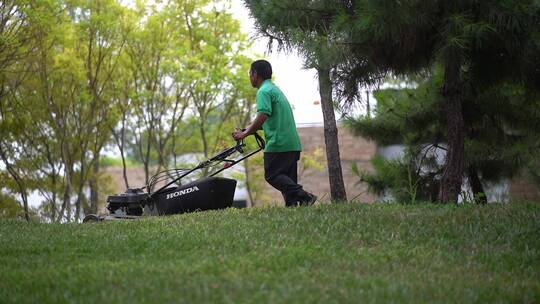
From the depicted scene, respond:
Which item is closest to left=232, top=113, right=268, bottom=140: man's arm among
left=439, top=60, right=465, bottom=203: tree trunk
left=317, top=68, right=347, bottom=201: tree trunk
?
left=317, top=68, right=347, bottom=201: tree trunk

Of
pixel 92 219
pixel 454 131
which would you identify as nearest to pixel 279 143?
Result: pixel 454 131

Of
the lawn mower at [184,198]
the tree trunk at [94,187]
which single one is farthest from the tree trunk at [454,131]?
the tree trunk at [94,187]

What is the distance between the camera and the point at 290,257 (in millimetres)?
5766

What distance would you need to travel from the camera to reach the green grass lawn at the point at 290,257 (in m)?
4.82

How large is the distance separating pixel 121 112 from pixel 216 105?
8.14 ft

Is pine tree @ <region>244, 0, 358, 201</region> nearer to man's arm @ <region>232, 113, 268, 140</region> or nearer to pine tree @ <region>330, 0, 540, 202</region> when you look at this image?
pine tree @ <region>330, 0, 540, 202</region>

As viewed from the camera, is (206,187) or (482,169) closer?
(206,187)

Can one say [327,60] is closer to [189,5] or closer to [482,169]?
[482,169]

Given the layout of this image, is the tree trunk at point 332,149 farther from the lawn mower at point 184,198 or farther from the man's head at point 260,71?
the man's head at point 260,71

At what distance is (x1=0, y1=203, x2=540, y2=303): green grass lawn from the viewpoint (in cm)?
482

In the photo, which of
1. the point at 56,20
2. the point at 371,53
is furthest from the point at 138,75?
the point at 371,53

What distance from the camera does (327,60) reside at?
7.55 m

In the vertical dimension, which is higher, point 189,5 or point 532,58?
point 189,5

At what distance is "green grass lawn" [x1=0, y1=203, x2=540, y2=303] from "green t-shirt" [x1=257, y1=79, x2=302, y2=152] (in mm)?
742
